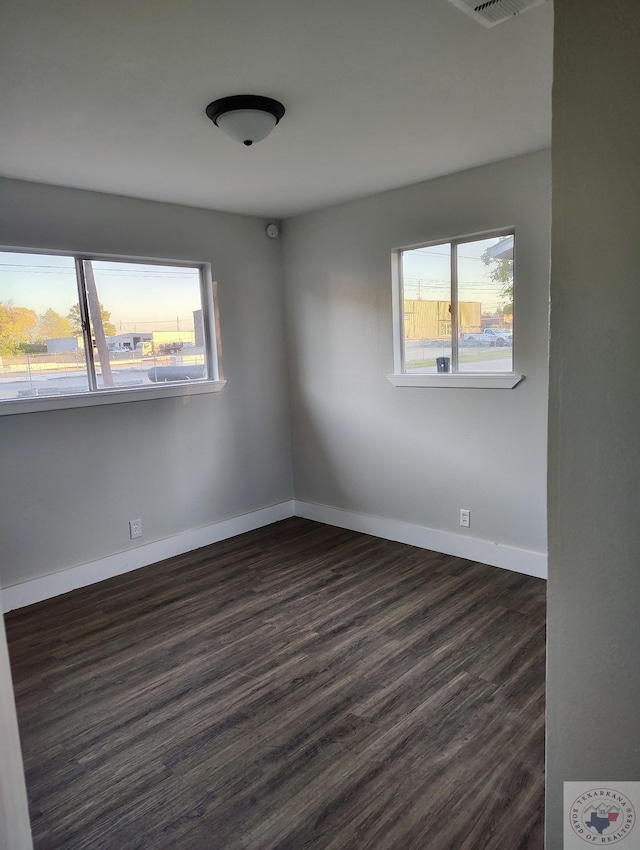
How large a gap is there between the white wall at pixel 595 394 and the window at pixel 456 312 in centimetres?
229

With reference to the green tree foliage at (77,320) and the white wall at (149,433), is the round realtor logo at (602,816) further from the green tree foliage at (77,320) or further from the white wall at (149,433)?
the green tree foliage at (77,320)

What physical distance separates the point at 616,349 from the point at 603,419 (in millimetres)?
145

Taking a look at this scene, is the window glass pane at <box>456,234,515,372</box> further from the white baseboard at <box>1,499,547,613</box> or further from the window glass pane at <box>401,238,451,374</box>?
the white baseboard at <box>1,499,547,613</box>

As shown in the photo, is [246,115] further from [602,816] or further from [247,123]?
[602,816]

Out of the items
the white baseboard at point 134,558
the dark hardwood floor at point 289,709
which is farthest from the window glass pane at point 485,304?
the white baseboard at point 134,558

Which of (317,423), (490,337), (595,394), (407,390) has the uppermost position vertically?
(490,337)

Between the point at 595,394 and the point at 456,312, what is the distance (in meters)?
2.65

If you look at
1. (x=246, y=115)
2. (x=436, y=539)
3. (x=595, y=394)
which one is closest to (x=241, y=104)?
(x=246, y=115)

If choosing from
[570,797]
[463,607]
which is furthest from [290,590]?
[570,797]

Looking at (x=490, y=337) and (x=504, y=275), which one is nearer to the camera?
(x=504, y=275)

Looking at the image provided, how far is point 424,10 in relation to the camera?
174 centimetres

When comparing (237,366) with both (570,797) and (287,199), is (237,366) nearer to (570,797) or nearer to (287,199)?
(287,199)

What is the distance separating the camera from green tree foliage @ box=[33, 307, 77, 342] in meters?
3.43

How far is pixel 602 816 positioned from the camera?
4.05ft
